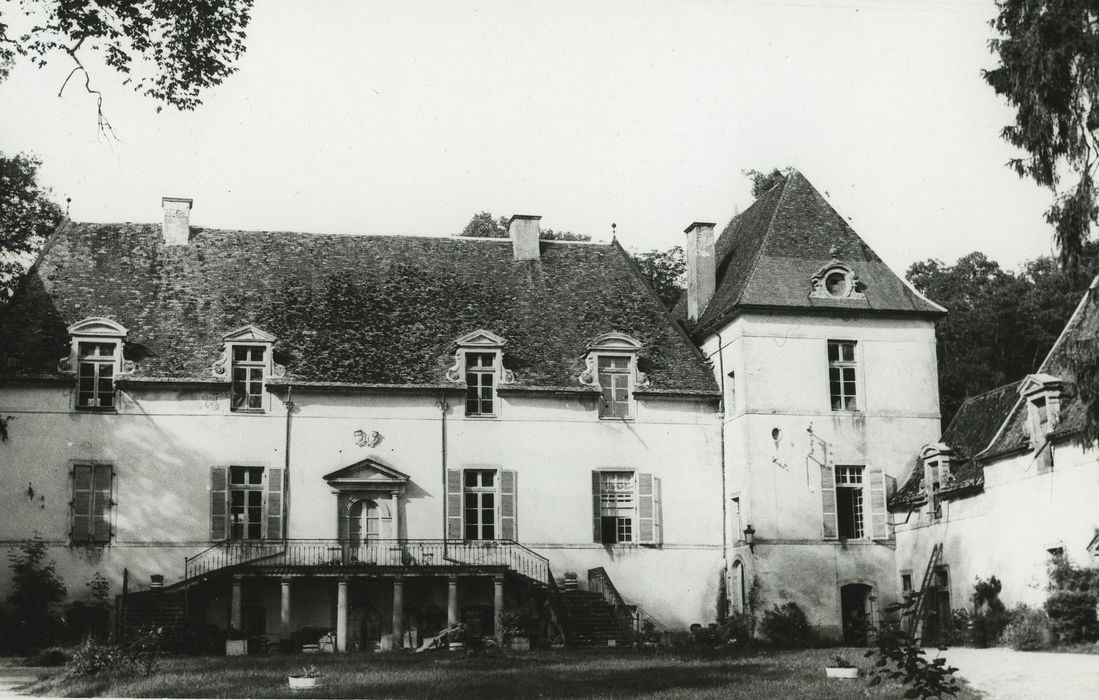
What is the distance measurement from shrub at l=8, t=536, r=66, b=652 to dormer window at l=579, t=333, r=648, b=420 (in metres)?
12.1

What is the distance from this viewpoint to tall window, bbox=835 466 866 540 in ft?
95.8

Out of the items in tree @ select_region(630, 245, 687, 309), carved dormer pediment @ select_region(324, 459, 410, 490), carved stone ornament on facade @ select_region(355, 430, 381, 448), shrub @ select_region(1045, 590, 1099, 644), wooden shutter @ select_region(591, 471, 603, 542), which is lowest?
shrub @ select_region(1045, 590, 1099, 644)

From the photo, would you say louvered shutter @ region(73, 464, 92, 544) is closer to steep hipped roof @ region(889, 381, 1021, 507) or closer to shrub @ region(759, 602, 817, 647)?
shrub @ region(759, 602, 817, 647)

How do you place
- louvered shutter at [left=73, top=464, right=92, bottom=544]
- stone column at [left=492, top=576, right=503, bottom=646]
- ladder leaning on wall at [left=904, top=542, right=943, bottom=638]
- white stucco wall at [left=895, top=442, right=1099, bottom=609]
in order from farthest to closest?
ladder leaning on wall at [left=904, top=542, right=943, bottom=638] → louvered shutter at [left=73, top=464, right=92, bottom=544] → stone column at [left=492, top=576, right=503, bottom=646] → white stucco wall at [left=895, top=442, right=1099, bottom=609]

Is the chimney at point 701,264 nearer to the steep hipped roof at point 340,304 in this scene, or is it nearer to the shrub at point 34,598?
the steep hipped roof at point 340,304

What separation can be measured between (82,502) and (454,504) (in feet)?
25.8

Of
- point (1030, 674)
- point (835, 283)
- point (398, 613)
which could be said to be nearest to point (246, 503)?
point (398, 613)

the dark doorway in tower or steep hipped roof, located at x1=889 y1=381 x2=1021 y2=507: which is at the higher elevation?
steep hipped roof, located at x1=889 y1=381 x2=1021 y2=507

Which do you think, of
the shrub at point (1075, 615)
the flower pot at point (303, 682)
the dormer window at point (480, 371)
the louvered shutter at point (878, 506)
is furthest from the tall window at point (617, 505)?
the flower pot at point (303, 682)

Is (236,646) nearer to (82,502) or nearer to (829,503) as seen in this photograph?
(82,502)

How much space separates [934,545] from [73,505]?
18.2m

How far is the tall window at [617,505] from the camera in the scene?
1155 inches

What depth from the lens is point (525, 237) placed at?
3331 cm

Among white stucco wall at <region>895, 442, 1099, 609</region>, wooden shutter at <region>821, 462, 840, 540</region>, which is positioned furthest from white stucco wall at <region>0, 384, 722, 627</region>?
white stucco wall at <region>895, 442, 1099, 609</region>
